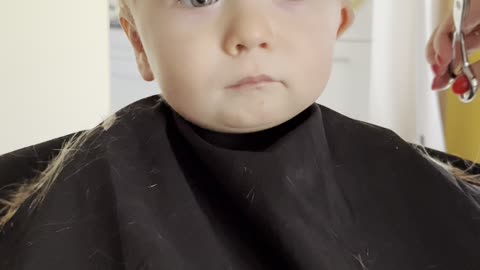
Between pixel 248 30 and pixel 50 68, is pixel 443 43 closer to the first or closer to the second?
pixel 248 30

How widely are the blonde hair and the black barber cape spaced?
12 millimetres

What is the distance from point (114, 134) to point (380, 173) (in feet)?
Answer: 0.78

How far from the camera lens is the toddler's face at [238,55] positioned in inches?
20.4

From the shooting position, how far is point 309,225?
53 cm

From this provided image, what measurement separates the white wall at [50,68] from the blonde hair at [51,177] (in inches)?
10.6

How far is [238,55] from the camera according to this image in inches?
20.3

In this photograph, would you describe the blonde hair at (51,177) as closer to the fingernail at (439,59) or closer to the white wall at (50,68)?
the fingernail at (439,59)

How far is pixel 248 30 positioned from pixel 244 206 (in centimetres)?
14

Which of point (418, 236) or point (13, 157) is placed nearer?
point (418, 236)

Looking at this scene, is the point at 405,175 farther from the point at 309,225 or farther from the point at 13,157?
the point at 13,157

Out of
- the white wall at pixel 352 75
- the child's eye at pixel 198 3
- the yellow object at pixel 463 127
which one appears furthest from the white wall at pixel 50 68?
the white wall at pixel 352 75

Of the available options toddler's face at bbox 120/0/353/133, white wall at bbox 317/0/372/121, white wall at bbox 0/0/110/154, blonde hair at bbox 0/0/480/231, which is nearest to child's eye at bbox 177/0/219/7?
toddler's face at bbox 120/0/353/133

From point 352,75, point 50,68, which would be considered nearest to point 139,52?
point 50,68

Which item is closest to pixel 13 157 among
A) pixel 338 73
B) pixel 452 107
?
pixel 452 107
